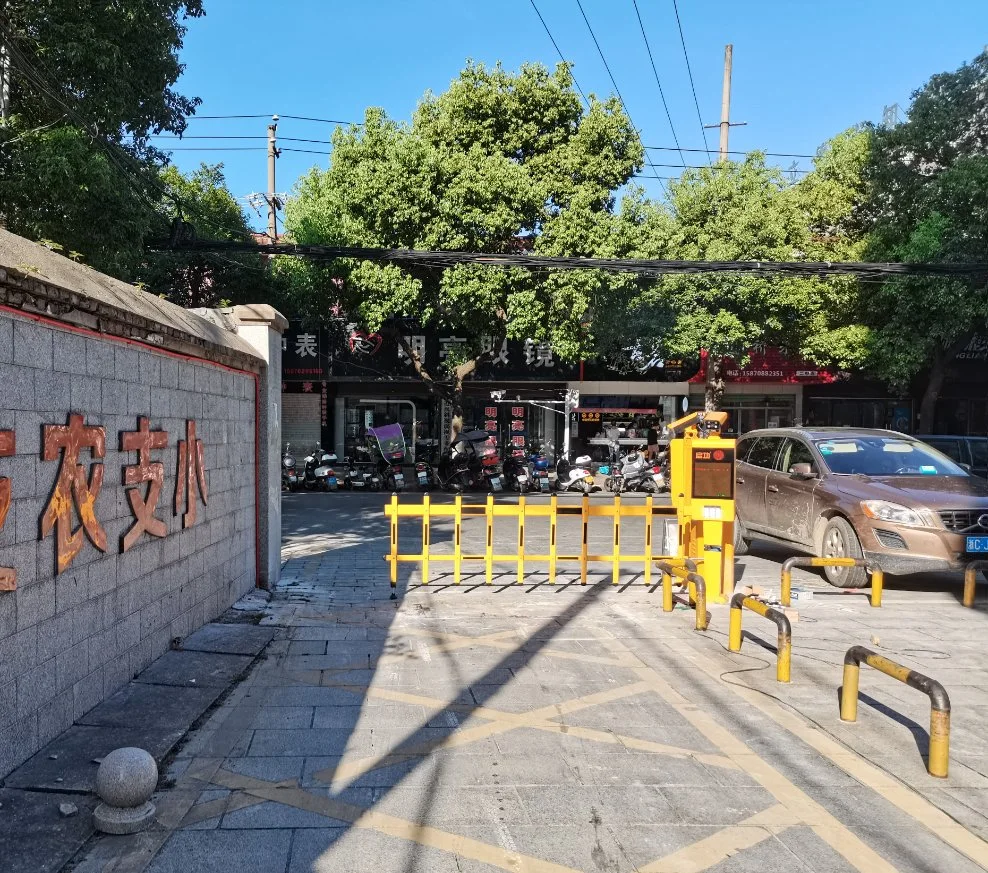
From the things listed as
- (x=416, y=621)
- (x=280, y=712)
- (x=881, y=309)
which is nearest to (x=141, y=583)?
(x=280, y=712)

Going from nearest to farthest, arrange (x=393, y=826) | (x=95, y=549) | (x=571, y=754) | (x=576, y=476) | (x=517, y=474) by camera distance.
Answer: (x=393, y=826) → (x=571, y=754) → (x=95, y=549) → (x=576, y=476) → (x=517, y=474)

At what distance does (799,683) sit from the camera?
19.0ft

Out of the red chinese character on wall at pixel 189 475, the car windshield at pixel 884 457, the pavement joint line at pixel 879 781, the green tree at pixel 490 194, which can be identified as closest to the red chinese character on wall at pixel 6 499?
the red chinese character on wall at pixel 189 475

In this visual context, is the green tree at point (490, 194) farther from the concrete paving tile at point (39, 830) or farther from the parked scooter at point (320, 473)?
the concrete paving tile at point (39, 830)

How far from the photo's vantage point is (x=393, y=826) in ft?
11.8

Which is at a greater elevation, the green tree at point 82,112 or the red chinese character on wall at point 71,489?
the green tree at point 82,112

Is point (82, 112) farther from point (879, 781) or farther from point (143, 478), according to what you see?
point (879, 781)

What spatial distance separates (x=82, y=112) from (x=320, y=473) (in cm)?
1125

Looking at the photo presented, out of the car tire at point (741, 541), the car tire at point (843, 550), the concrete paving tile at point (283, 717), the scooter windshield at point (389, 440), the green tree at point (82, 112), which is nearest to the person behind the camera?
the concrete paving tile at point (283, 717)

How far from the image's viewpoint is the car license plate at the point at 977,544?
849 cm

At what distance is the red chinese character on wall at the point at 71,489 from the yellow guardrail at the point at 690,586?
4.81 metres

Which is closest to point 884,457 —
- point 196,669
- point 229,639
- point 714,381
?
point 229,639

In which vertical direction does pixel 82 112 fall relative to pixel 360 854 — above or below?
above

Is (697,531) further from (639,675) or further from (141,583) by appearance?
(141,583)
